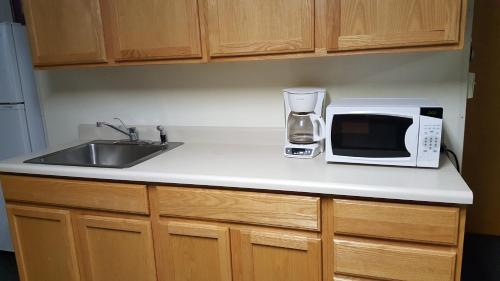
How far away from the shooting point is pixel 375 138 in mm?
1416

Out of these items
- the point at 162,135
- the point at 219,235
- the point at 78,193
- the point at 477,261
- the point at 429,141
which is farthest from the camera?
the point at 477,261

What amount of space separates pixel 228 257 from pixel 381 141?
0.79m

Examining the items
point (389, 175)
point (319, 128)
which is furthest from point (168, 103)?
point (389, 175)

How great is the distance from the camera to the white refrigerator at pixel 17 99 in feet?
7.05

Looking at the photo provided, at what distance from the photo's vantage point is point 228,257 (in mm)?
1448

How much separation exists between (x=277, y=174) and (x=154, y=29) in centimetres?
89

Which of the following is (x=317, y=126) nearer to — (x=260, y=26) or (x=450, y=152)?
(x=260, y=26)

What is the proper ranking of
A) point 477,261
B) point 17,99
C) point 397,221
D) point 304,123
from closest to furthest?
point 397,221, point 304,123, point 17,99, point 477,261

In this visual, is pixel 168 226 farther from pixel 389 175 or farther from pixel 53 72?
pixel 53 72

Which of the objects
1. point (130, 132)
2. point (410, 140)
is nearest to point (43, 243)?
point (130, 132)

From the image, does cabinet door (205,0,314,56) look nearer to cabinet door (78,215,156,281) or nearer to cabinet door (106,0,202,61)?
cabinet door (106,0,202,61)

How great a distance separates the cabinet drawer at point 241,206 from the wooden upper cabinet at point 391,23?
66 cm

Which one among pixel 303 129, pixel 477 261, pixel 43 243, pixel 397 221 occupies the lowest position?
pixel 477 261

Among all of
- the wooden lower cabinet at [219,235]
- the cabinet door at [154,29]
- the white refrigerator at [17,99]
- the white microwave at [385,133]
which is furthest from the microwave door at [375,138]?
the white refrigerator at [17,99]
